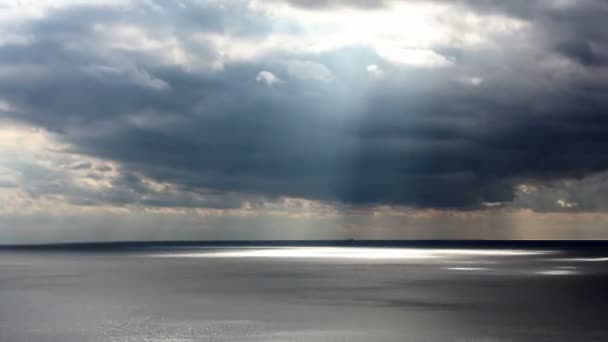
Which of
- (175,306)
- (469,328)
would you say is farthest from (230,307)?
(469,328)

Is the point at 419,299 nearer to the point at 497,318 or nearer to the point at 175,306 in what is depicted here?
the point at 497,318

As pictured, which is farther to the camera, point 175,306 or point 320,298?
point 320,298

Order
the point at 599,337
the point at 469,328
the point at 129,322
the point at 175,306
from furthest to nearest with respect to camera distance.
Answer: the point at 175,306 → the point at 129,322 → the point at 469,328 → the point at 599,337

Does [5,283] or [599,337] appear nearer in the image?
[599,337]

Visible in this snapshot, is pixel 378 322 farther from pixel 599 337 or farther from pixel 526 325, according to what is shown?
pixel 599 337

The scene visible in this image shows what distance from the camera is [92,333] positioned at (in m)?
37.8

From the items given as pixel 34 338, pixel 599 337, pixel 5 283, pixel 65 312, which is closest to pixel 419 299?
pixel 599 337

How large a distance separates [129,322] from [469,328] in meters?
19.7

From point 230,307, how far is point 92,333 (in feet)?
45.4

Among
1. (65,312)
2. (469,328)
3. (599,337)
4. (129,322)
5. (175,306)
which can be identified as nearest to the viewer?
(599,337)

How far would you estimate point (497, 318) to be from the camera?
43.8 metres

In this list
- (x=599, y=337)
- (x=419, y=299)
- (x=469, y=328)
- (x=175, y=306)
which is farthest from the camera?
(x=419, y=299)

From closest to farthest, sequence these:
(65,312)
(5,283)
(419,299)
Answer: (65,312), (419,299), (5,283)

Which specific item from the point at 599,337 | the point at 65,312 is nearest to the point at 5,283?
the point at 65,312
